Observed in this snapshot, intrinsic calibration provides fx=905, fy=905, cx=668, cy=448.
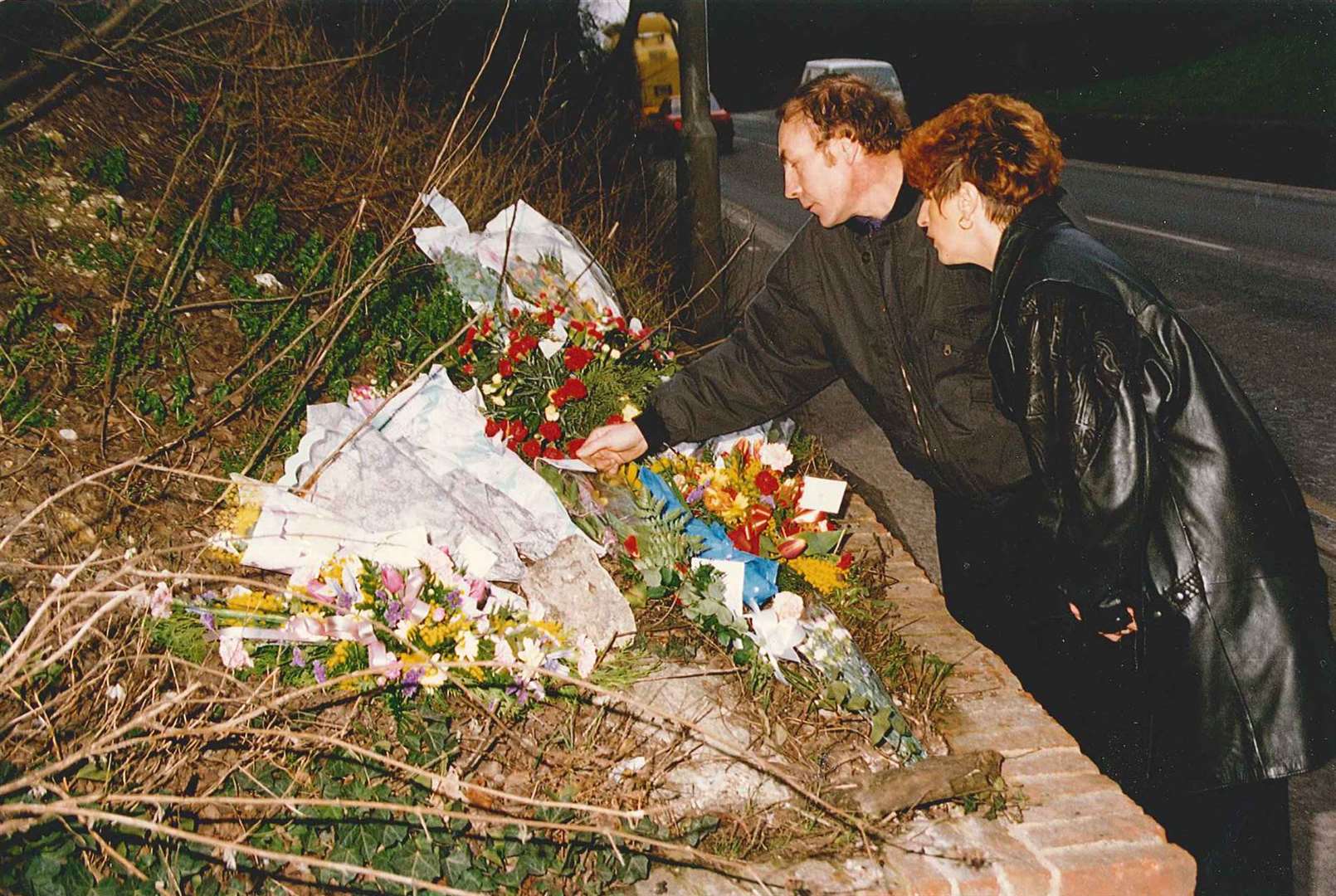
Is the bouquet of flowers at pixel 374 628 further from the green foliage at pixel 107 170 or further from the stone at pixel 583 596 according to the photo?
the green foliage at pixel 107 170

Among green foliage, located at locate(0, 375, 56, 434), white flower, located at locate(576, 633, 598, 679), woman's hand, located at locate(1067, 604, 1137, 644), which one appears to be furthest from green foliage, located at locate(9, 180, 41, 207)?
woman's hand, located at locate(1067, 604, 1137, 644)

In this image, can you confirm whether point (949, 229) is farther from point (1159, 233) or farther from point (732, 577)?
point (1159, 233)

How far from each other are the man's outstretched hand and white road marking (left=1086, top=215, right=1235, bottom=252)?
704 cm

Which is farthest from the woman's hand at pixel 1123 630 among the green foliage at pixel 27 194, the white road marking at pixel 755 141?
the white road marking at pixel 755 141

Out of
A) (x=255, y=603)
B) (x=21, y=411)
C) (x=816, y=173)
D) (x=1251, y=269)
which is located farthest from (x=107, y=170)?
(x=1251, y=269)

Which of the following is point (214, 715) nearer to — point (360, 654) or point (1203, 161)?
point (360, 654)

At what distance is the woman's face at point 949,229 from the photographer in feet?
6.65

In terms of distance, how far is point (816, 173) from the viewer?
2334mm

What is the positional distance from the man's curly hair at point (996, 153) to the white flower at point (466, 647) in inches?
60.4

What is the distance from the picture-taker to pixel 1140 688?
1.88 m

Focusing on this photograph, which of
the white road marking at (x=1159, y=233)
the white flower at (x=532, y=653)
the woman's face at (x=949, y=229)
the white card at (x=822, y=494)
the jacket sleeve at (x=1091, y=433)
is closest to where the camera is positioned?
the jacket sleeve at (x=1091, y=433)

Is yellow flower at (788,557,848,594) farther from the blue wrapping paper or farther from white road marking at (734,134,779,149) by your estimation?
white road marking at (734,134,779,149)

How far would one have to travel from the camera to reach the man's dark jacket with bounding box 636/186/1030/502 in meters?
2.23

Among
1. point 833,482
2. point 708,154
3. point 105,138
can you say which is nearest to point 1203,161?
point 708,154
